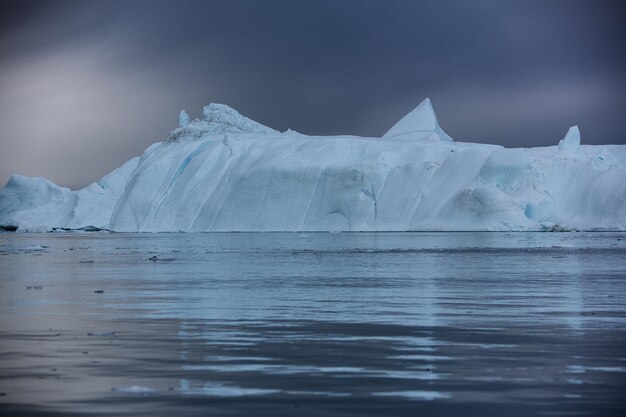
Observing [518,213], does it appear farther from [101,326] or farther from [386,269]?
[101,326]

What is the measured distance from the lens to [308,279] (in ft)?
63.0

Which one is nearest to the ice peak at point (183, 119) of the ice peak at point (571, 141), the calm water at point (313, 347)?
the ice peak at point (571, 141)

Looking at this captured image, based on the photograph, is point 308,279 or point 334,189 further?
point 334,189

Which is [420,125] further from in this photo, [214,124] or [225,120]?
[214,124]

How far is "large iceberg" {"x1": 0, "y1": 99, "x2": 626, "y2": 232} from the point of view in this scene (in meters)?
57.9

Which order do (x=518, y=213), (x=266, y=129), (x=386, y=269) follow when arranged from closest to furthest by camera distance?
(x=386, y=269) → (x=518, y=213) → (x=266, y=129)

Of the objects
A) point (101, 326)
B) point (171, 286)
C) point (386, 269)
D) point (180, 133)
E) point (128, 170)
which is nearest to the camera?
point (101, 326)

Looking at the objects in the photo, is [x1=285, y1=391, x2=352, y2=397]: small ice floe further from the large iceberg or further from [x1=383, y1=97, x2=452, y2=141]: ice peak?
[x1=383, y1=97, x2=452, y2=141]: ice peak

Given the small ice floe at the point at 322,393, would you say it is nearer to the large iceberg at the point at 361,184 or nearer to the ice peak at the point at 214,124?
the large iceberg at the point at 361,184

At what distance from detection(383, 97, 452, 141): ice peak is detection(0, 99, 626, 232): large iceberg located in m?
1.09

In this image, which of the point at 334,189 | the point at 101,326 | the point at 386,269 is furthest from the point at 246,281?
the point at 334,189

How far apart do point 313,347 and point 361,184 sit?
53.1m

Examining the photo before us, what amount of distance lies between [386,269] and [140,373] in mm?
16314

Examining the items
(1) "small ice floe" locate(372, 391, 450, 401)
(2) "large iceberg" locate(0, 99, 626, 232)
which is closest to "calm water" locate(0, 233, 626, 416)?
(1) "small ice floe" locate(372, 391, 450, 401)
